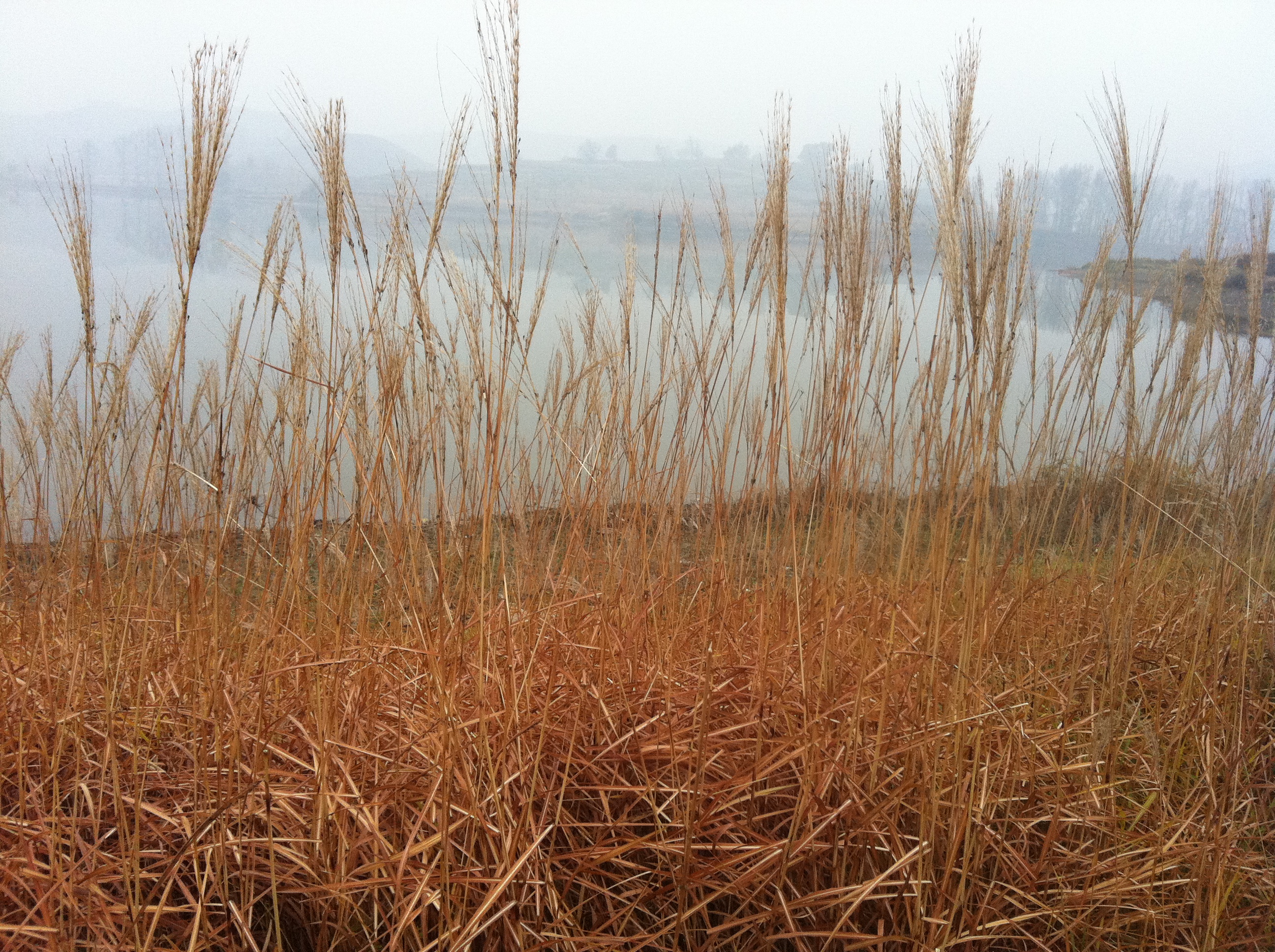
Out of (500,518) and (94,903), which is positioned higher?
(500,518)

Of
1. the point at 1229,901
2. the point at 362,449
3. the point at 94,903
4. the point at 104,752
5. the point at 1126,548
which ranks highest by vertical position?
the point at 362,449

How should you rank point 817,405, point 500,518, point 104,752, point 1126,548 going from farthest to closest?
point 1126,548
point 817,405
point 500,518
point 104,752

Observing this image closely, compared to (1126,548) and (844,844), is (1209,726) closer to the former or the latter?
(1126,548)

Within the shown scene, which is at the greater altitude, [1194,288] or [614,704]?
[1194,288]

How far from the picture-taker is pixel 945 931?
1261mm

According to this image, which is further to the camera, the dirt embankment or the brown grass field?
the dirt embankment

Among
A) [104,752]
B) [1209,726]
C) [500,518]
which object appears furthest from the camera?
[1209,726]

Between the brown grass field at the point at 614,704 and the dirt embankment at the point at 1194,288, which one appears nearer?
the brown grass field at the point at 614,704

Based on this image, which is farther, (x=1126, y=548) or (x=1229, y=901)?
(x=1126, y=548)

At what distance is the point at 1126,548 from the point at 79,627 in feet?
8.18

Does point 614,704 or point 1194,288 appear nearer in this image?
point 614,704

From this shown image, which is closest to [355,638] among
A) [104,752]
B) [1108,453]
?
[104,752]

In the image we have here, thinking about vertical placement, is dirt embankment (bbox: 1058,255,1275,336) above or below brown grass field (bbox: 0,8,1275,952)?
above

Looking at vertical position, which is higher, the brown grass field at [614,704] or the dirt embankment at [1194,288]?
the dirt embankment at [1194,288]
